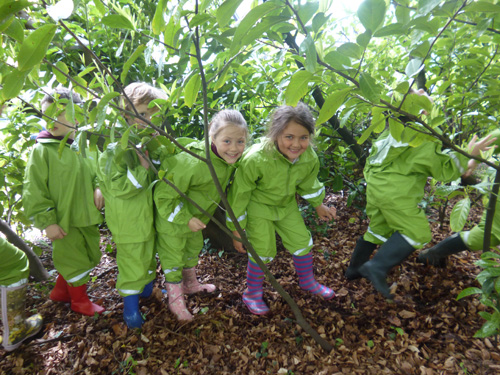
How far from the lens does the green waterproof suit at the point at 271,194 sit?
7.49 feet

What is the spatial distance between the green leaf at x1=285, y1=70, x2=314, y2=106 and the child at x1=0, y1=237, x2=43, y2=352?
2.26 meters

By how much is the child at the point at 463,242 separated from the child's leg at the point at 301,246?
933 mm

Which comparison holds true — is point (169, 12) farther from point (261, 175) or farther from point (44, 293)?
point (44, 293)

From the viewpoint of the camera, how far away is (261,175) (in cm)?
232

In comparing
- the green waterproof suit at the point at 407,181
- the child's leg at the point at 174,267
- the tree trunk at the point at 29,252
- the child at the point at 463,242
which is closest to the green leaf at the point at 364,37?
the green waterproof suit at the point at 407,181

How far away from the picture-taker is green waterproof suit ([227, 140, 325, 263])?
228 cm

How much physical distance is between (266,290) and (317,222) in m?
1.15

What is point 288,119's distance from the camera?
2.14 metres

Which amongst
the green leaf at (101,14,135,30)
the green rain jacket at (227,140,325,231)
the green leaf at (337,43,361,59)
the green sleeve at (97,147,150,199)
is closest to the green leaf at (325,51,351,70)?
the green leaf at (337,43,361,59)

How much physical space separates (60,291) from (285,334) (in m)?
1.98

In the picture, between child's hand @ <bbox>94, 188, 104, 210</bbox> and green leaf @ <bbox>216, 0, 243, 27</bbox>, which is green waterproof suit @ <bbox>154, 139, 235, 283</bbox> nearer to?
child's hand @ <bbox>94, 188, 104, 210</bbox>

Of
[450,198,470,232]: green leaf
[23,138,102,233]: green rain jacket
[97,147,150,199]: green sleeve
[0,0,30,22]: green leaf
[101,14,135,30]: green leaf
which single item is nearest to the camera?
[0,0,30,22]: green leaf

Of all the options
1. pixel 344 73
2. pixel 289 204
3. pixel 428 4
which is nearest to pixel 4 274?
pixel 289 204

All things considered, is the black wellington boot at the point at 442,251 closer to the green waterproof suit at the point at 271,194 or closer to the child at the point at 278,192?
the child at the point at 278,192
